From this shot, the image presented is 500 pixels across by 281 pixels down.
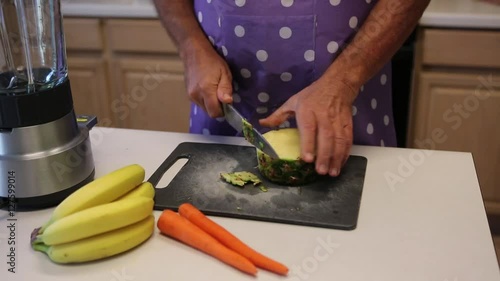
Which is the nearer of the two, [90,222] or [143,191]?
[90,222]

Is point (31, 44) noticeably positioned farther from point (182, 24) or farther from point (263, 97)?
point (263, 97)

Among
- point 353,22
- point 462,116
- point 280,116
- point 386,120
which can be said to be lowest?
point 462,116

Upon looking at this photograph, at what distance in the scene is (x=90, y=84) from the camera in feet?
6.67

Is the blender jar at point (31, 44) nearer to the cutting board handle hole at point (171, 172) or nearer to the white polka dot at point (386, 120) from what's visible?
the cutting board handle hole at point (171, 172)

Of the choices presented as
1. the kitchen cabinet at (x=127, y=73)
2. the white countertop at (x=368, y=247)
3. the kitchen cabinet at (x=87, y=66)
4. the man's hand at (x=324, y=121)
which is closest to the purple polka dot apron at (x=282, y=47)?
the man's hand at (x=324, y=121)

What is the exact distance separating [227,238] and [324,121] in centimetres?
26

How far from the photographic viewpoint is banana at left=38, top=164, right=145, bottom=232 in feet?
2.38

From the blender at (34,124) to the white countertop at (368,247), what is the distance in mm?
50

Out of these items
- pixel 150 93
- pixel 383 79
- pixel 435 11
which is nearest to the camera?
pixel 383 79

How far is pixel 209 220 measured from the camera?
2.49 ft

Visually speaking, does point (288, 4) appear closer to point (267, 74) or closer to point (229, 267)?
point (267, 74)

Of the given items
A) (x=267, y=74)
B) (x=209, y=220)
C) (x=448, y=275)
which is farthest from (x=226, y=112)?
(x=448, y=275)

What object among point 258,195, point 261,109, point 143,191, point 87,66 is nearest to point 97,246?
point 143,191

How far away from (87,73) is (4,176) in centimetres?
129
